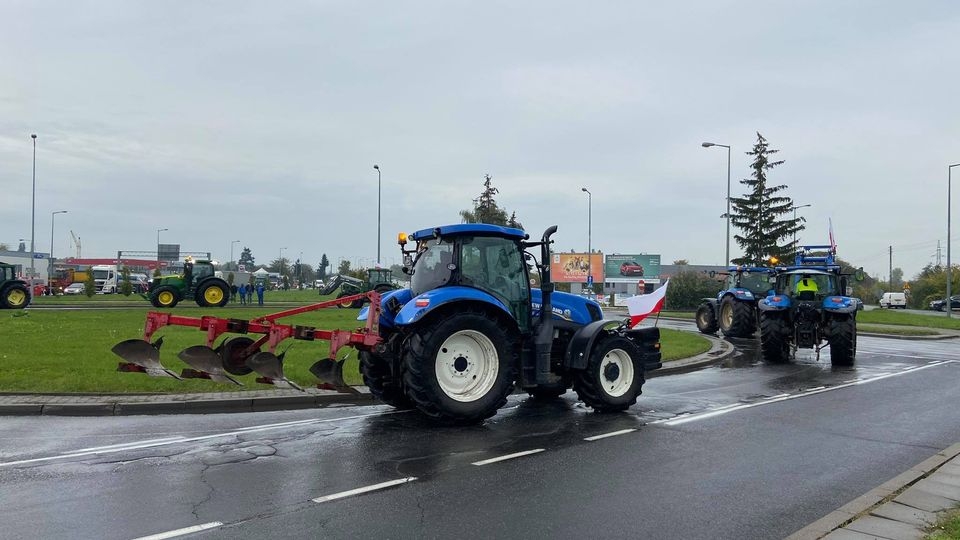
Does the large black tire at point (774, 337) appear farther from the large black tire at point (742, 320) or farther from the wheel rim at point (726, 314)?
the wheel rim at point (726, 314)

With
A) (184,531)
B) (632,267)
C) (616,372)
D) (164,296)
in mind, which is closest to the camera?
(184,531)

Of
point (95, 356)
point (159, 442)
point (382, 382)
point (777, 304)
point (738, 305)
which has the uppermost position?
point (777, 304)

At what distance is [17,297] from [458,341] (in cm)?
3072

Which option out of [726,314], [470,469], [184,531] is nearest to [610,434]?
[470,469]

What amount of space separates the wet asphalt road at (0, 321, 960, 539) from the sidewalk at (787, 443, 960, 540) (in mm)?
293

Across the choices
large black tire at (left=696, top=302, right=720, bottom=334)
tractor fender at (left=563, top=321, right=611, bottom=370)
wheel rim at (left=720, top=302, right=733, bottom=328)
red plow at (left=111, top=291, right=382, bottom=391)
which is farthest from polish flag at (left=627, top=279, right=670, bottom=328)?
large black tire at (left=696, top=302, right=720, bottom=334)

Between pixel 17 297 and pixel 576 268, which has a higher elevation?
pixel 576 268

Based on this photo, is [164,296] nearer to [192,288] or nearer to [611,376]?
[192,288]

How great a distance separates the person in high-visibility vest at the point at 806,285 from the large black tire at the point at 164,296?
2701cm

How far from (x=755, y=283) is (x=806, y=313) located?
24.7ft

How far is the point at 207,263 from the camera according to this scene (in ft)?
117

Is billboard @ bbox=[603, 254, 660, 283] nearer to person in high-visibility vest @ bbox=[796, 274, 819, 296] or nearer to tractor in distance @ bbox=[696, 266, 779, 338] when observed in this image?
tractor in distance @ bbox=[696, 266, 779, 338]

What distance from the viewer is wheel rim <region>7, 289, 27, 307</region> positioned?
31734 millimetres

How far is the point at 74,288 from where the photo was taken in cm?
6969
